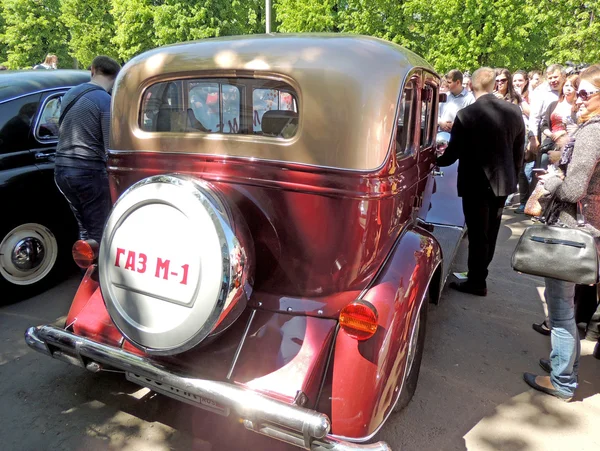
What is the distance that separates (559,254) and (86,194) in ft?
11.4

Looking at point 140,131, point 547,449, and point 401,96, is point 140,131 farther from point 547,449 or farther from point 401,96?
point 547,449

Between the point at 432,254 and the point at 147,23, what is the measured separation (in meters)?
25.5

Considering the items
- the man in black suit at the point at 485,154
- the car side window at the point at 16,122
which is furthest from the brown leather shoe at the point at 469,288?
the car side window at the point at 16,122

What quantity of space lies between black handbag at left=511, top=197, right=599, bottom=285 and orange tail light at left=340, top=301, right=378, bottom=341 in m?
1.10

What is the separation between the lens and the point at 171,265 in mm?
1965

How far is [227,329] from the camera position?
87.7 inches

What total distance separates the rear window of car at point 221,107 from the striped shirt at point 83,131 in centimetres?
122

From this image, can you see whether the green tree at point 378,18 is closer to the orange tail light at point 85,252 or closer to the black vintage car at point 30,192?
→ the black vintage car at point 30,192

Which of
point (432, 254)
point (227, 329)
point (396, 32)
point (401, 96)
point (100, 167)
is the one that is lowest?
point (227, 329)

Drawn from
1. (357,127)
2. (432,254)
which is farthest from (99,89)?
(432,254)

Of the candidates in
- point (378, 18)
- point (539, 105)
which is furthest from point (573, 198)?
point (378, 18)

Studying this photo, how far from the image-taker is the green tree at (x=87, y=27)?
1021 inches

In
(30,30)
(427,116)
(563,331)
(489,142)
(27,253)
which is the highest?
(30,30)

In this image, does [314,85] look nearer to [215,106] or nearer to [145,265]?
[215,106]
